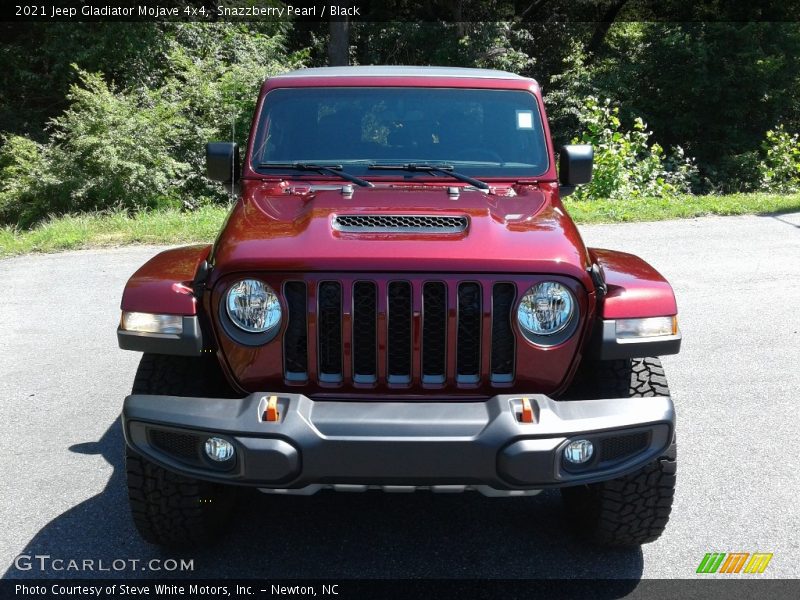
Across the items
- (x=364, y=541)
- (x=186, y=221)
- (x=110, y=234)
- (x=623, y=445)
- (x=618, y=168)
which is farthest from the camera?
(x=618, y=168)

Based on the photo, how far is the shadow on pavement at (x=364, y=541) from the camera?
11.0 feet

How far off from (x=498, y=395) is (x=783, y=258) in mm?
7371

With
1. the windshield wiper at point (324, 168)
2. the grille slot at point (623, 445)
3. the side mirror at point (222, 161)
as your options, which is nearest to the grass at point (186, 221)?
the side mirror at point (222, 161)

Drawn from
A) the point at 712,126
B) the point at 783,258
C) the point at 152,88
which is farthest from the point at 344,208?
the point at 712,126

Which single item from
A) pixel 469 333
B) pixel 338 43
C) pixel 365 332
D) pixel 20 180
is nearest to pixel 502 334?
pixel 469 333

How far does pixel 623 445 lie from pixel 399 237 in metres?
1.04

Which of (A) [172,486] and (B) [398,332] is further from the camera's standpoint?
(A) [172,486]

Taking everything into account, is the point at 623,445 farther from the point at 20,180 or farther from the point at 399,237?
the point at 20,180

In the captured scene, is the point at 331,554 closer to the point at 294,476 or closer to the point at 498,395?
the point at 294,476

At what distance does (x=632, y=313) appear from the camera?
3.15 metres

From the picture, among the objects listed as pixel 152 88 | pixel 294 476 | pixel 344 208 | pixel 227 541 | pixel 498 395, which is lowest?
pixel 152 88

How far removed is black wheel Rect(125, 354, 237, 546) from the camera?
324 centimetres

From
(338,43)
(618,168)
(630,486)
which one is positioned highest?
(630,486)

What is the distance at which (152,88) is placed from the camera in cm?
1936
